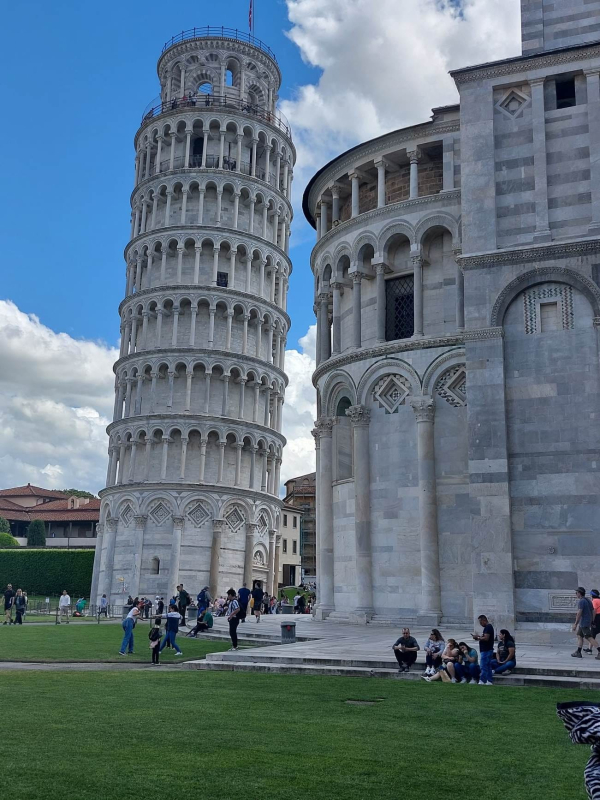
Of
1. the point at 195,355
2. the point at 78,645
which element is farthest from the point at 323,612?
the point at 195,355

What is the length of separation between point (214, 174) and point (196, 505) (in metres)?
27.1

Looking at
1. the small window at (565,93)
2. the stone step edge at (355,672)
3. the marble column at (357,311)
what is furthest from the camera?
the marble column at (357,311)

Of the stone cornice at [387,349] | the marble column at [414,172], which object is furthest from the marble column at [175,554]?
the marble column at [414,172]

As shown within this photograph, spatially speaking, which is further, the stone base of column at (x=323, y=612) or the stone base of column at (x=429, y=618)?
the stone base of column at (x=323, y=612)

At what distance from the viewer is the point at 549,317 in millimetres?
24953

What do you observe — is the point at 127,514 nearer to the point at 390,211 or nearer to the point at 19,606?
the point at 19,606

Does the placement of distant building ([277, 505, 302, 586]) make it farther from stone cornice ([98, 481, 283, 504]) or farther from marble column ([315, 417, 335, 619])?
marble column ([315, 417, 335, 619])

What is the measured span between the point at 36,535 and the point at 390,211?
71193mm

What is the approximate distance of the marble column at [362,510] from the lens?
31.2m

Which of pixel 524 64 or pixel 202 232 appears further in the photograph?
pixel 202 232

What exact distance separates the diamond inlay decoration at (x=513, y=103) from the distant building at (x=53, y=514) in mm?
81941

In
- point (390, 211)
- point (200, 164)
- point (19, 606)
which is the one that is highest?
point (200, 164)

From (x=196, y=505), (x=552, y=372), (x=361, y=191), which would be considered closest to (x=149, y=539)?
(x=196, y=505)

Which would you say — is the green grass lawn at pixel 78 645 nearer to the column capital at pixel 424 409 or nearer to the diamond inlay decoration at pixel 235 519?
the column capital at pixel 424 409
